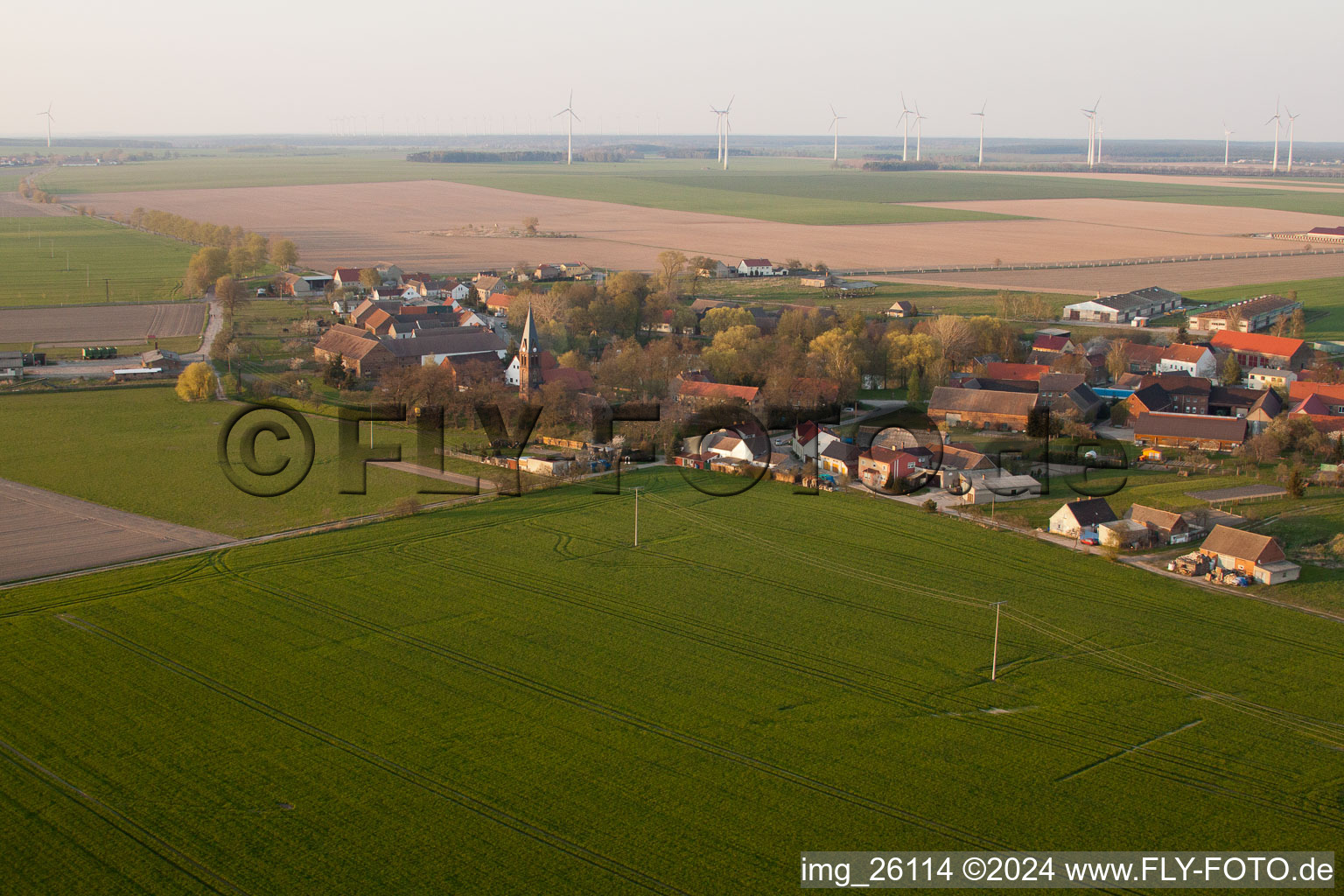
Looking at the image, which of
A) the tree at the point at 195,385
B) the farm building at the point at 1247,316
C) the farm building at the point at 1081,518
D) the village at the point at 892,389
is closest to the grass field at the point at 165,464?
the tree at the point at 195,385

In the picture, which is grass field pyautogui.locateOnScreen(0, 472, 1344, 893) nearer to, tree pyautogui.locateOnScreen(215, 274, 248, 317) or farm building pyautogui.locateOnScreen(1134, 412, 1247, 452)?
farm building pyautogui.locateOnScreen(1134, 412, 1247, 452)

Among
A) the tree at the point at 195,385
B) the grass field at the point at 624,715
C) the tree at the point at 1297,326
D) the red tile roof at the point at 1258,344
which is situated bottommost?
the grass field at the point at 624,715

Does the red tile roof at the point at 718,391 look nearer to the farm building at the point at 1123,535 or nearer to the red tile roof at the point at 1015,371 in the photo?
the red tile roof at the point at 1015,371

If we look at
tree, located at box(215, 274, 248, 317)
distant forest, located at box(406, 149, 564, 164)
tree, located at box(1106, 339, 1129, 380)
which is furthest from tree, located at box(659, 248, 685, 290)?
distant forest, located at box(406, 149, 564, 164)

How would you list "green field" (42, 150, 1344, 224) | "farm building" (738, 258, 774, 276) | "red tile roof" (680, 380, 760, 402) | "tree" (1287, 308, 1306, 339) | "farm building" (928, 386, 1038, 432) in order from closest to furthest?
"farm building" (928, 386, 1038, 432)
"red tile roof" (680, 380, 760, 402)
"tree" (1287, 308, 1306, 339)
"farm building" (738, 258, 774, 276)
"green field" (42, 150, 1344, 224)

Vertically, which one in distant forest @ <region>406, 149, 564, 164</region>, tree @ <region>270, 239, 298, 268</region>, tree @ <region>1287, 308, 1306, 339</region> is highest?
distant forest @ <region>406, 149, 564, 164</region>

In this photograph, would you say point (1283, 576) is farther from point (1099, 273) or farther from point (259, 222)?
point (259, 222)

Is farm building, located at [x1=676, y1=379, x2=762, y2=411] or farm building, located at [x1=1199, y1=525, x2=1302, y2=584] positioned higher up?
farm building, located at [x1=676, y1=379, x2=762, y2=411]

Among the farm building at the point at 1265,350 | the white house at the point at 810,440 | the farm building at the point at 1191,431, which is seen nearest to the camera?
the white house at the point at 810,440
